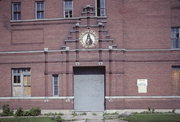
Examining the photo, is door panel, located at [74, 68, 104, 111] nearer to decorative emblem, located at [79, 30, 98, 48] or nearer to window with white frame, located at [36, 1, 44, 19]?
decorative emblem, located at [79, 30, 98, 48]

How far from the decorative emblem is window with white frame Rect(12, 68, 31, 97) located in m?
5.04

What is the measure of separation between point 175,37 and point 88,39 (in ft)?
22.8

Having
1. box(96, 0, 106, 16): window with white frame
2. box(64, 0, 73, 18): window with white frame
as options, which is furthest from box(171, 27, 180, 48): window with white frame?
box(64, 0, 73, 18): window with white frame

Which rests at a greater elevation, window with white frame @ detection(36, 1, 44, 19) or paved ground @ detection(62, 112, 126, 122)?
window with white frame @ detection(36, 1, 44, 19)

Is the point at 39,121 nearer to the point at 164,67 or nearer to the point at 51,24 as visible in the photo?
the point at 51,24

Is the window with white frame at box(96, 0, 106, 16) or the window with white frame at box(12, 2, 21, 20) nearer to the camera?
the window with white frame at box(96, 0, 106, 16)

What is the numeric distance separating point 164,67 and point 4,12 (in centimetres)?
1361

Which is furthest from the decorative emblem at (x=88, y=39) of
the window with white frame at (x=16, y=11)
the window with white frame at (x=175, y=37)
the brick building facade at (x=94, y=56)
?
the window with white frame at (x=175, y=37)

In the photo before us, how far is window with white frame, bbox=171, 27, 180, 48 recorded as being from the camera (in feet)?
73.0

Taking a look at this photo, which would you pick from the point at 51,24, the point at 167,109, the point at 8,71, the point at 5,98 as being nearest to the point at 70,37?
the point at 51,24

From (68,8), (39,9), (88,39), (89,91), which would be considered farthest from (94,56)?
(39,9)

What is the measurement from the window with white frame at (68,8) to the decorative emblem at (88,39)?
2243mm

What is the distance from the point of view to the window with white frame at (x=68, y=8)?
73.9ft

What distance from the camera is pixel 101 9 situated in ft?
73.2
